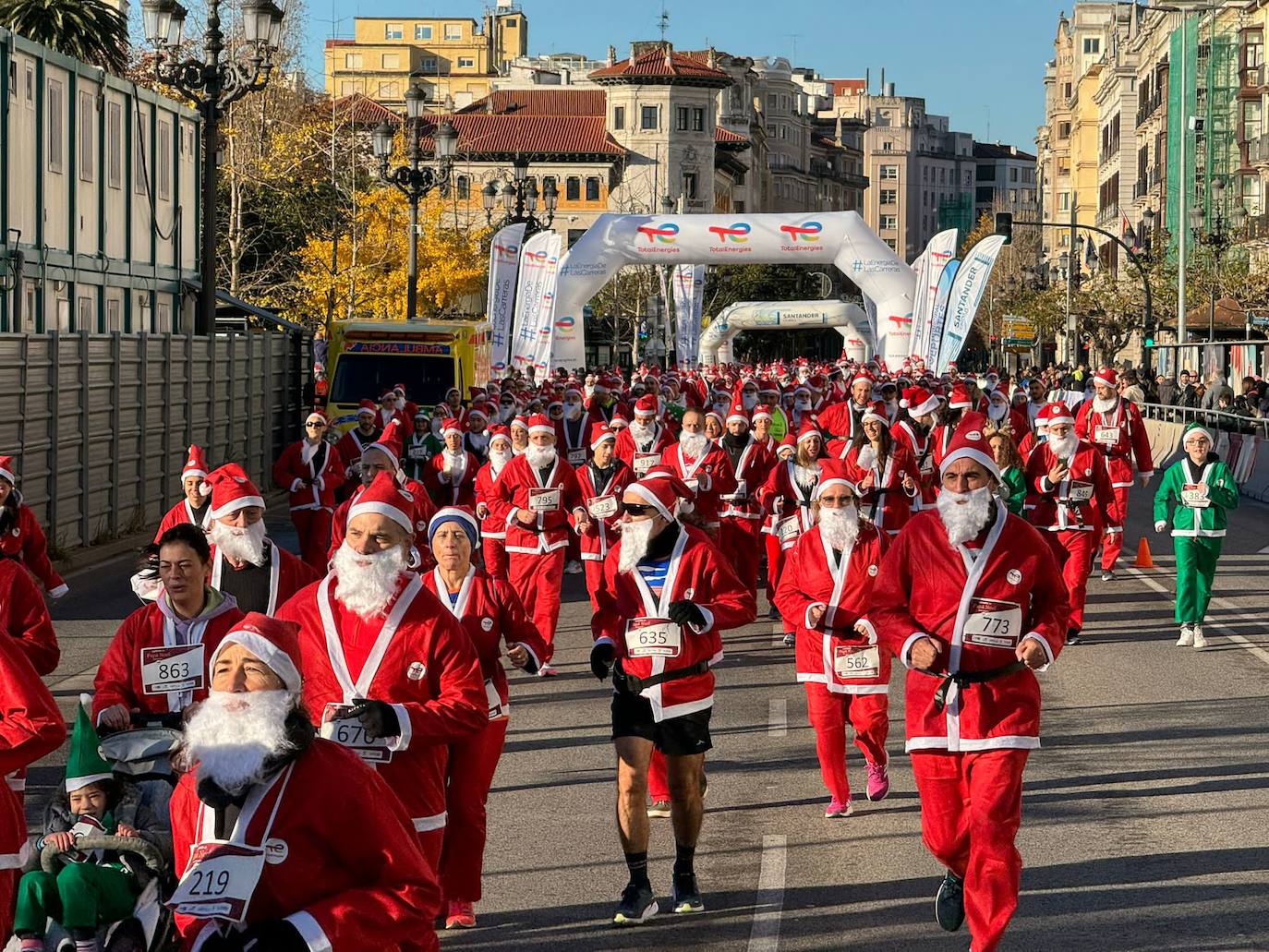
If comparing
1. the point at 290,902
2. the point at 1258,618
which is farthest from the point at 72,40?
the point at 290,902

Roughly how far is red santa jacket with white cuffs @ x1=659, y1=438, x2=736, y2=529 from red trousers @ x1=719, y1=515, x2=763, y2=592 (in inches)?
16.6

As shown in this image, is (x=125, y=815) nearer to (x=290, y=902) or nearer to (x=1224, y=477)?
(x=290, y=902)

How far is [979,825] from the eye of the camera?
7203 millimetres

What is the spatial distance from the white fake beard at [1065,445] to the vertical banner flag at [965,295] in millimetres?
19268

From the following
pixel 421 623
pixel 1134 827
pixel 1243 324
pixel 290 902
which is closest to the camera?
pixel 290 902

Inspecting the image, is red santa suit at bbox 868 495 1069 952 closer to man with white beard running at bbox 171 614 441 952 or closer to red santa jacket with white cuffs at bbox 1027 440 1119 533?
man with white beard running at bbox 171 614 441 952

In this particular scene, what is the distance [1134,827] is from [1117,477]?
11059mm

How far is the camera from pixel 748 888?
27.8 feet

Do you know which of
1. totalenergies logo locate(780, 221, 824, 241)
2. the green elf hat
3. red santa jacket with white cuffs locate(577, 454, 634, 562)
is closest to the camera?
the green elf hat

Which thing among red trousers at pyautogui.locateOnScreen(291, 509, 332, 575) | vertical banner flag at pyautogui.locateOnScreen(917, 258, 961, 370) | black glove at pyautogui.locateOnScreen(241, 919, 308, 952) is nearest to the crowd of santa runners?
black glove at pyautogui.locateOnScreen(241, 919, 308, 952)

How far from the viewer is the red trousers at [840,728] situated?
9.91 meters

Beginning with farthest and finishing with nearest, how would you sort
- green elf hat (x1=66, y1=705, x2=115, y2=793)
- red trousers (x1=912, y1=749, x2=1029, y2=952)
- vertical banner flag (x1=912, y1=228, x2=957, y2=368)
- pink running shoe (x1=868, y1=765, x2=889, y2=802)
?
vertical banner flag (x1=912, y1=228, x2=957, y2=368) < pink running shoe (x1=868, y1=765, x2=889, y2=802) < red trousers (x1=912, y1=749, x2=1029, y2=952) < green elf hat (x1=66, y1=705, x2=115, y2=793)

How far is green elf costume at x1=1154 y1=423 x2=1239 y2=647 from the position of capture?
15.5 metres

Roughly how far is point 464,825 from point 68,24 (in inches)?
1253
